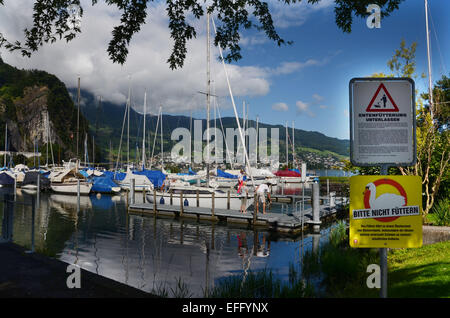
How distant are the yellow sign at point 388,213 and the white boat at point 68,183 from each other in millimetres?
42644

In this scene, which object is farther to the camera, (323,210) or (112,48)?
(323,210)

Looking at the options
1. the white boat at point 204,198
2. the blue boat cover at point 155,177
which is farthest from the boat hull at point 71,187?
the white boat at point 204,198

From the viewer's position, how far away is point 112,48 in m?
7.73

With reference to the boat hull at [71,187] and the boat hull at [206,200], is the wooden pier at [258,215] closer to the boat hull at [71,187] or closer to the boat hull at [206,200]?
the boat hull at [206,200]

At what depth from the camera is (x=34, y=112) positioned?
450 feet

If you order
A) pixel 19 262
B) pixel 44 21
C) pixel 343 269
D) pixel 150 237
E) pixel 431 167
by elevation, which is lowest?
pixel 150 237

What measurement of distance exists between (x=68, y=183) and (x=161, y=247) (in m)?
33.4

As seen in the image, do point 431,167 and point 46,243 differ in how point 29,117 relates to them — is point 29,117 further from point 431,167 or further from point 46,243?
point 431,167

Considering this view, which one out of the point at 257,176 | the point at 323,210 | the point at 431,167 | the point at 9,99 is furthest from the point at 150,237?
the point at 9,99

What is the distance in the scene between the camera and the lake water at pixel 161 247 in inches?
436

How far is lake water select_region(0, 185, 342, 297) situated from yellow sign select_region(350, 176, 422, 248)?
18.2ft

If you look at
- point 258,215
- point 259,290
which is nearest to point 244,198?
point 258,215

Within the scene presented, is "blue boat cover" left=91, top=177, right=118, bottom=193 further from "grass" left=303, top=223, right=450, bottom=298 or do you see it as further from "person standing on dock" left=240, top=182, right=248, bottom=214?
"grass" left=303, top=223, right=450, bottom=298
